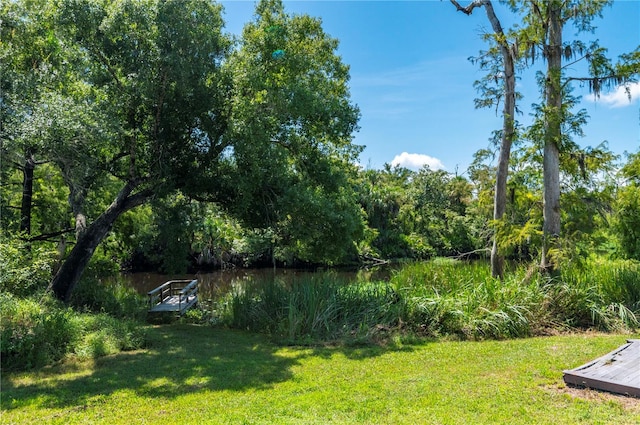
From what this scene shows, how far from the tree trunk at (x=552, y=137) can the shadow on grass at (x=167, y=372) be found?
209 inches

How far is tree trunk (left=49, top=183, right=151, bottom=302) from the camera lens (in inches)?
463

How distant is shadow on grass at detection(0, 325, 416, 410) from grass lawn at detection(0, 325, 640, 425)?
0.02 m

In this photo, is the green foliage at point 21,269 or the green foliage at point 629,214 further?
the green foliage at point 629,214

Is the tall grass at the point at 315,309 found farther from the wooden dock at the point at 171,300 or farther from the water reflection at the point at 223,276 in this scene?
the water reflection at the point at 223,276

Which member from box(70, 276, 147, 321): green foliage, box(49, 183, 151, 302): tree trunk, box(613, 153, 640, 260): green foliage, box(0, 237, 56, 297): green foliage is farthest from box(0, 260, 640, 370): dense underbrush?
box(70, 276, 147, 321): green foliage

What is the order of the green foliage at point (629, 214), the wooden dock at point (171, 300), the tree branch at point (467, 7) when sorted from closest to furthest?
the green foliage at point (629, 214), the tree branch at point (467, 7), the wooden dock at point (171, 300)

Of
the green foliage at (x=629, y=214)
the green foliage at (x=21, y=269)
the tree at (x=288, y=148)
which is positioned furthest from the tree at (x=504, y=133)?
the green foliage at (x=21, y=269)

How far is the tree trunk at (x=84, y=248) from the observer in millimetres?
11758

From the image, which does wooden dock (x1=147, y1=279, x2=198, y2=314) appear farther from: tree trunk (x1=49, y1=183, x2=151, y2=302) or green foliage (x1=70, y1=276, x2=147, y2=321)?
tree trunk (x1=49, y1=183, x2=151, y2=302)

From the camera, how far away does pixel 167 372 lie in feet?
22.8

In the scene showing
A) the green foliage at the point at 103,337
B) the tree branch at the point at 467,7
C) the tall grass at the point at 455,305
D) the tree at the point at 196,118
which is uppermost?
the tree branch at the point at 467,7

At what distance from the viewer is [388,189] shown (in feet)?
116

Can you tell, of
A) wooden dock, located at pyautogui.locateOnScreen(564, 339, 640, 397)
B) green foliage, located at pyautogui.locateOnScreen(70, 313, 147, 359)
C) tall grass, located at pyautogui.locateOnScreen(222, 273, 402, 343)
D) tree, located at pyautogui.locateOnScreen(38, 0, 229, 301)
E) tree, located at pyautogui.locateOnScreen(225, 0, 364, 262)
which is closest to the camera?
wooden dock, located at pyautogui.locateOnScreen(564, 339, 640, 397)

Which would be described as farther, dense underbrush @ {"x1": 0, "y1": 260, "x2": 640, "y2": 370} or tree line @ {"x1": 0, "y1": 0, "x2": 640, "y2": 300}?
tree line @ {"x1": 0, "y1": 0, "x2": 640, "y2": 300}
